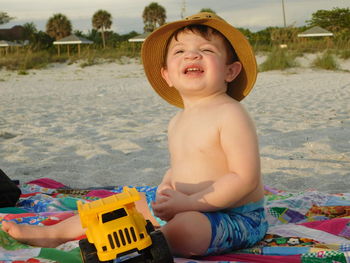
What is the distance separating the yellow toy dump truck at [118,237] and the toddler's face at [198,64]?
1.94 feet

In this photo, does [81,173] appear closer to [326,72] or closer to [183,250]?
[183,250]

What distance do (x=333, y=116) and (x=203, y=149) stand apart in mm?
4195

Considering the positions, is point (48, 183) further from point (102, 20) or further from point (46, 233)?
point (102, 20)

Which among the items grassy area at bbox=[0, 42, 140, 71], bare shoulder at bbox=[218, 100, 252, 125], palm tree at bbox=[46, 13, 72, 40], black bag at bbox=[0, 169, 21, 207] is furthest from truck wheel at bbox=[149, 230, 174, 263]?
palm tree at bbox=[46, 13, 72, 40]

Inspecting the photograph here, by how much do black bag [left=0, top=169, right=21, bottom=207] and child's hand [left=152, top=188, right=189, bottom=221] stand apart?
1.13 meters

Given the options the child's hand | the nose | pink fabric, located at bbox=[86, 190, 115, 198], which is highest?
the nose

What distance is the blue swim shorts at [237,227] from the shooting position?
1.75 meters

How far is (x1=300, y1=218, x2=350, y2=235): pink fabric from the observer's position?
2088mm

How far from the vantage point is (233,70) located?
6.82 feet

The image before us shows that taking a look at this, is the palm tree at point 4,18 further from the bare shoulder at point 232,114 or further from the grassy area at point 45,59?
the bare shoulder at point 232,114

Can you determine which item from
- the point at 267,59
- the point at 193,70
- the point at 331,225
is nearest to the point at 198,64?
the point at 193,70

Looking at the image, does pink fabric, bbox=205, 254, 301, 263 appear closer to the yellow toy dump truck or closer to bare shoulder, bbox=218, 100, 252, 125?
the yellow toy dump truck

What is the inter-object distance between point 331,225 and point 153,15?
37962 mm

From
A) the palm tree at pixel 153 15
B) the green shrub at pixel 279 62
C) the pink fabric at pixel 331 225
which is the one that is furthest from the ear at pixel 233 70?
the palm tree at pixel 153 15
